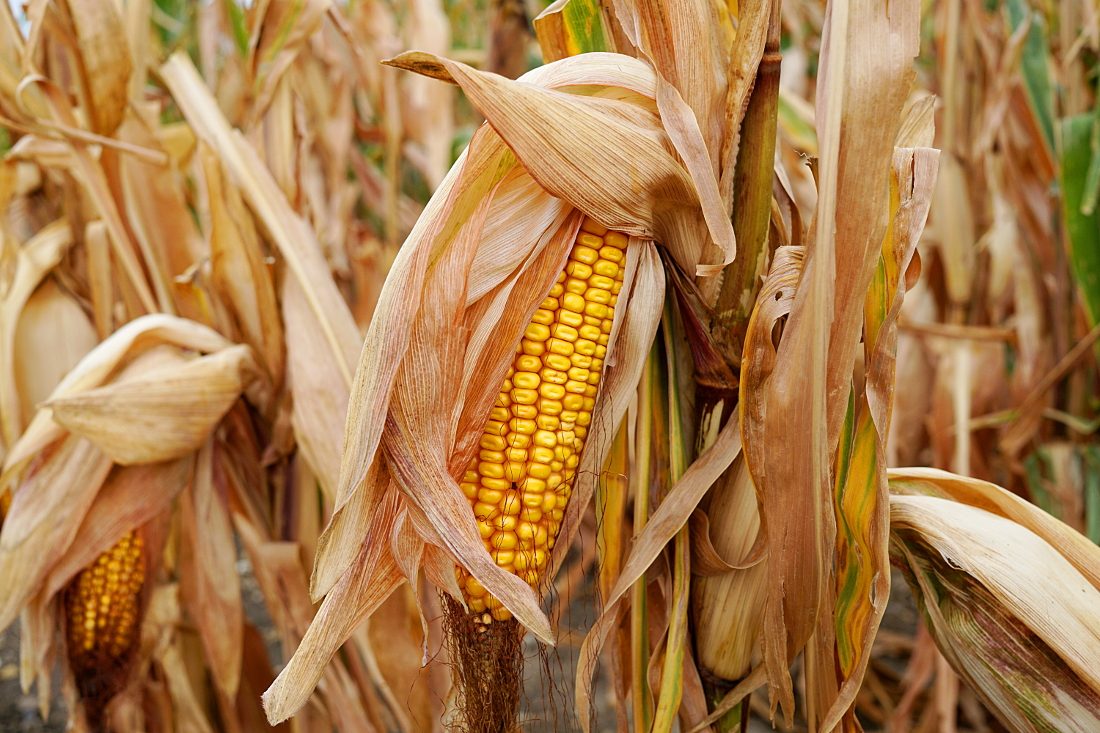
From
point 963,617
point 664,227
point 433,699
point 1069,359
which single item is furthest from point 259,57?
point 1069,359

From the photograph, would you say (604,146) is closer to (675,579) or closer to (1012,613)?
(675,579)

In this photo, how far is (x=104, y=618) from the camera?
1.04 meters

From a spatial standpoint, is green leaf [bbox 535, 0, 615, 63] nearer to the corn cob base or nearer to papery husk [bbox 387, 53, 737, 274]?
papery husk [bbox 387, 53, 737, 274]

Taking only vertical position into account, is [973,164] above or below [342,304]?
above

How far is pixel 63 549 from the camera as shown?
1.00 meters

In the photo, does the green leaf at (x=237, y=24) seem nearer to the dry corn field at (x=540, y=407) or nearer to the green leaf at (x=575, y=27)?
the dry corn field at (x=540, y=407)

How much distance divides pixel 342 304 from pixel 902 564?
0.82m

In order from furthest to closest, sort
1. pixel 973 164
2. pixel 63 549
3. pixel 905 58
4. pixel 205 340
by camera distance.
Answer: pixel 973 164
pixel 205 340
pixel 63 549
pixel 905 58

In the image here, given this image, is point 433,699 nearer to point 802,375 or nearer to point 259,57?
point 802,375

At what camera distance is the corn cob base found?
3.43 ft

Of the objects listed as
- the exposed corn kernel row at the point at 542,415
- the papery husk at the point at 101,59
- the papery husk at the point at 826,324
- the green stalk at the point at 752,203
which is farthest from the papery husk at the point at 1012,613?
the papery husk at the point at 101,59

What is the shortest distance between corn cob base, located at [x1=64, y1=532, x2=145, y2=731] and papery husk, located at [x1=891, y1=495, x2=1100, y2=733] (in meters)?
1.05

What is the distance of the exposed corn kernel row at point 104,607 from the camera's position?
3.42 ft

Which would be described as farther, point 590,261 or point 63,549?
point 63,549
